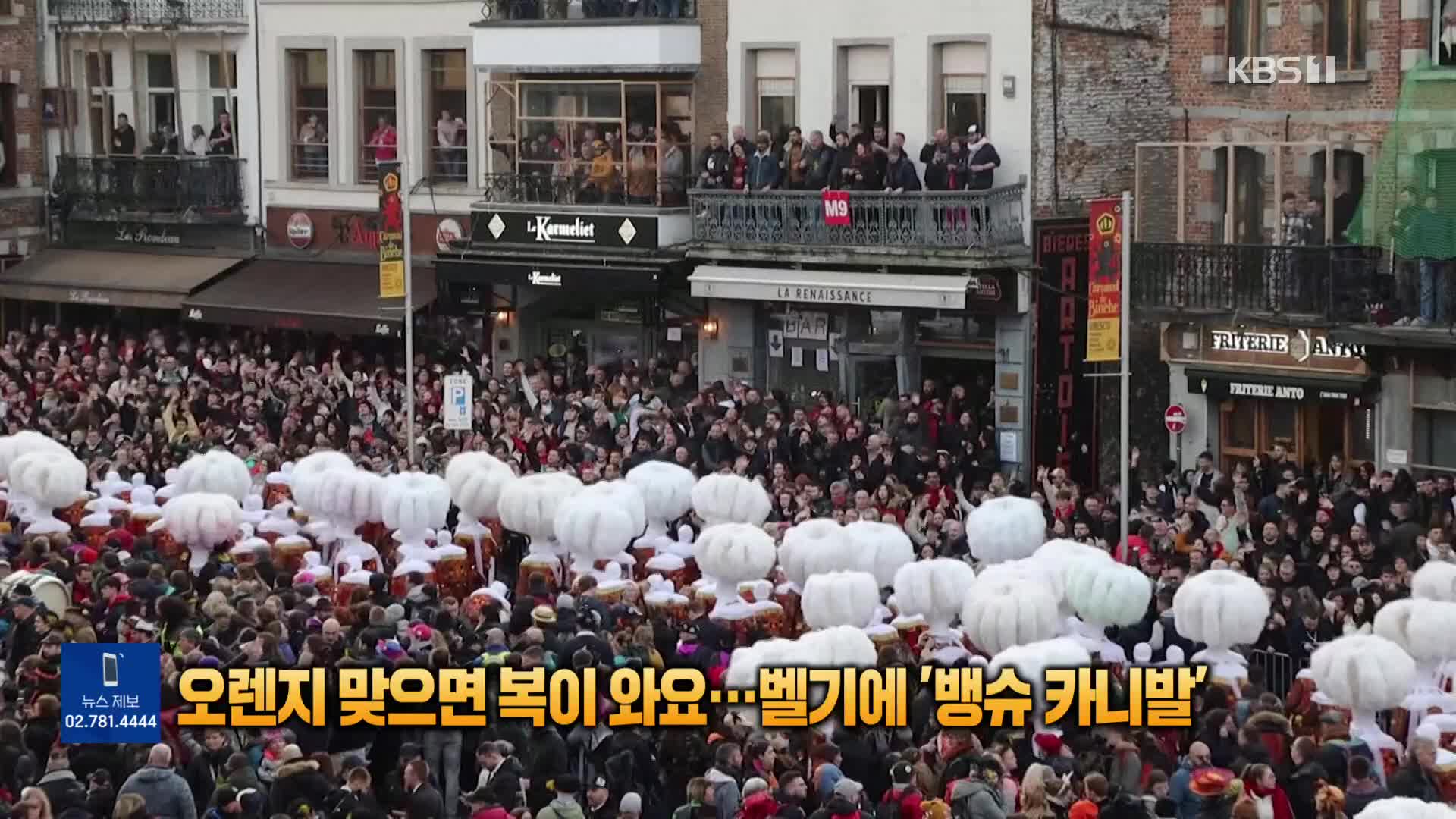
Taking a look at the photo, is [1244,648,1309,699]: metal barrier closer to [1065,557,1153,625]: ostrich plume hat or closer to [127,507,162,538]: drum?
[1065,557,1153,625]: ostrich plume hat

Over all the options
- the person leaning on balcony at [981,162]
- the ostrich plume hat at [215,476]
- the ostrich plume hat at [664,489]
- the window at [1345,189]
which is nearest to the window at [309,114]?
the person leaning on balcony at [981,162]

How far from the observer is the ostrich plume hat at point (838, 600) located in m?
22.4

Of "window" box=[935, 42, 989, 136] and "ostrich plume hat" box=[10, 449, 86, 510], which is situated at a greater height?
"window" box=[935, 42, 989, 136]

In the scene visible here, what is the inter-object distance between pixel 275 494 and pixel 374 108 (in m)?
14.1

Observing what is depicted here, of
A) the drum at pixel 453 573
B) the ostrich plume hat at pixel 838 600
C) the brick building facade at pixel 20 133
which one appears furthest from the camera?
the brick building facade at pixel 20 133

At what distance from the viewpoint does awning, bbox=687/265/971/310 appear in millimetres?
34594

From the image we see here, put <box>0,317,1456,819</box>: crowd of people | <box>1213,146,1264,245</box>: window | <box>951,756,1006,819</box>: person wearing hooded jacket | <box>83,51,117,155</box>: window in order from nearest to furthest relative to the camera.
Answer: <box>951,756,1006,819</box>: person wearing hooded jacket, <box>0,317,1456,819</box>: crowd of people, <box>1213,146,1264,245</box>: window, <box>83,51,117,155</box>: window

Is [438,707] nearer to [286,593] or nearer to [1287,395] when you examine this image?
[286,593]

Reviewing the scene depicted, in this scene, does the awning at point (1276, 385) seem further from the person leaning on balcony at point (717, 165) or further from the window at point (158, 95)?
the window at point (158, 95)

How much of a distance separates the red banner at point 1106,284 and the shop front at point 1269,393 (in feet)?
12.0

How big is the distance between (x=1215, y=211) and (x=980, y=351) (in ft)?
11.0

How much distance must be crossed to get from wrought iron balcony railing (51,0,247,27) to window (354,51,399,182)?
2.35 m

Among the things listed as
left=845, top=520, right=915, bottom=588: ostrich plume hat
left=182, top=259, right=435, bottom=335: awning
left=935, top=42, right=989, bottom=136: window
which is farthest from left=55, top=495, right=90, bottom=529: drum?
left=935, top=42, right=989, bottom=136: window

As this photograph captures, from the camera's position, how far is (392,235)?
34.6 metres
